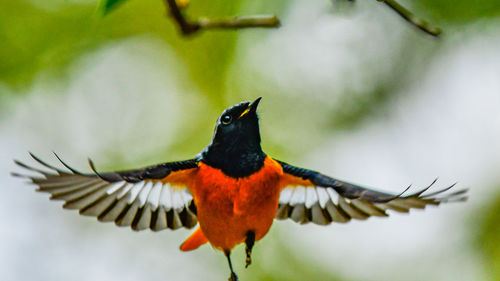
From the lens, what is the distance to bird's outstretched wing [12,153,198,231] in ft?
8.96

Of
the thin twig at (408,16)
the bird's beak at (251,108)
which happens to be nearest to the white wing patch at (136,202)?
the bird's beak at (251,108)

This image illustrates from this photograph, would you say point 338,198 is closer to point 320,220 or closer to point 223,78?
point 320,220

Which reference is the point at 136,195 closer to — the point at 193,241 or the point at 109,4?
the point at 193,241

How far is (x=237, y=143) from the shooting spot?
2.86 metres

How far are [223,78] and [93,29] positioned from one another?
1.83 m

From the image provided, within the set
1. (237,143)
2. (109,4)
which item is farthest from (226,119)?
(109,4)

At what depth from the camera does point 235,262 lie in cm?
779

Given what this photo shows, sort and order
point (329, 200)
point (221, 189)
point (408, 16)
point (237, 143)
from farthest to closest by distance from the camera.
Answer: point (329, 200) → point (237, 143) → point (221, 189) → point (408, 16)

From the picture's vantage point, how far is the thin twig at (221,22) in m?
1.92

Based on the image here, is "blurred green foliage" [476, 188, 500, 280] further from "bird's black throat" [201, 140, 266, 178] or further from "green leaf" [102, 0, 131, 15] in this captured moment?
"green leaf" [102, 0, 131, 15]

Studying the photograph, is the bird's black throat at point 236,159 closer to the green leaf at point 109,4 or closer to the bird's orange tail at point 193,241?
the bird's orange tail at point 193,241

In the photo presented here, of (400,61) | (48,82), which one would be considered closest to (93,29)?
(48,82)

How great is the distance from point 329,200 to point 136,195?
108cm

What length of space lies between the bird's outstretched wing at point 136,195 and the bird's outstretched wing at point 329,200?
0.54 metres
